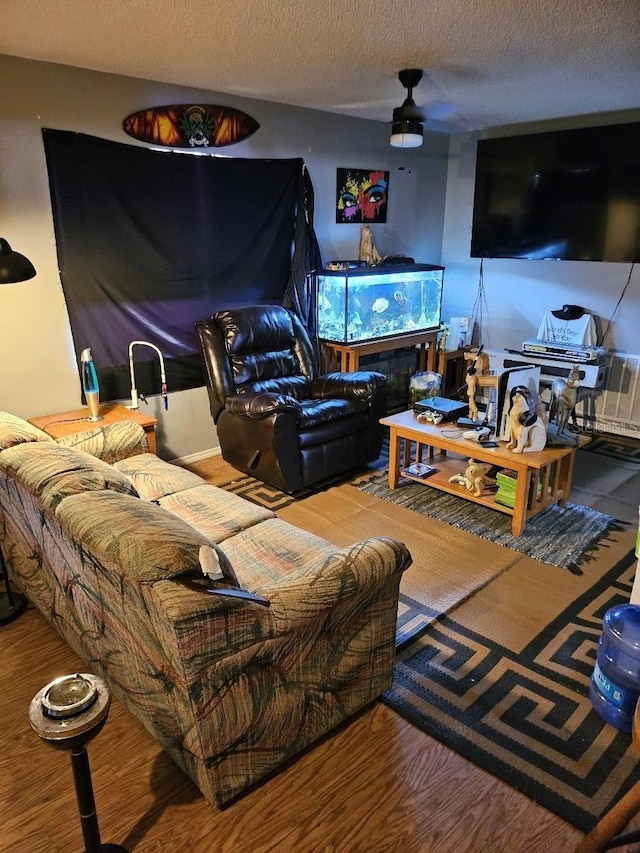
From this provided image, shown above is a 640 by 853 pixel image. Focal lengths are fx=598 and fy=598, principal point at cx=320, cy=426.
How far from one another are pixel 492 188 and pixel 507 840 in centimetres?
490

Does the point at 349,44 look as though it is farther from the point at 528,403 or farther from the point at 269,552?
the point at 269,552

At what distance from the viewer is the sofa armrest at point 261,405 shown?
137 inches

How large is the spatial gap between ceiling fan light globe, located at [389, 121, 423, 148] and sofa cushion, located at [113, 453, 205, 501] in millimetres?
2317

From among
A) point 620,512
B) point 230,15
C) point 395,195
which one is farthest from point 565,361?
point 230,15

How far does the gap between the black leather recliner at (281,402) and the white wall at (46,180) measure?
45 centimetres

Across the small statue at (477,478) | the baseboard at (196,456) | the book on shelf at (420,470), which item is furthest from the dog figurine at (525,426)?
the baseboard at (196,456)

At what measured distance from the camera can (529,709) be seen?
2.04 m

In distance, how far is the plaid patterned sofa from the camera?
1.44 metres

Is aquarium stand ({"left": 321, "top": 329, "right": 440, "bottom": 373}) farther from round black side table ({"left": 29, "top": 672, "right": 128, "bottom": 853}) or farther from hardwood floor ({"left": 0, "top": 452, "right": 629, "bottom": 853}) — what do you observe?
round black side table ({"left": 29, "top": 672, "right": 128, "bottom": 853})

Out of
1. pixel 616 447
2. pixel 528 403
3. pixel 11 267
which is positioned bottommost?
pixel 616 447

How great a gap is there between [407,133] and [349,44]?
0.81 metres

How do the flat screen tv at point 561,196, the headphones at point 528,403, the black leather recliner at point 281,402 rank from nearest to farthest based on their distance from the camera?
1. the headphones at point 528,403
2. the black leather recliner at point 281,402
3. the flat screen tv at point 561,196

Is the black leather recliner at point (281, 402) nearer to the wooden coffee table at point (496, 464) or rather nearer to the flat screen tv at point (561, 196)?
the wooden coffee table at point (496, 464)

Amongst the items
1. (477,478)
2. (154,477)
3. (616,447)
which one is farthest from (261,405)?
(616,447)
